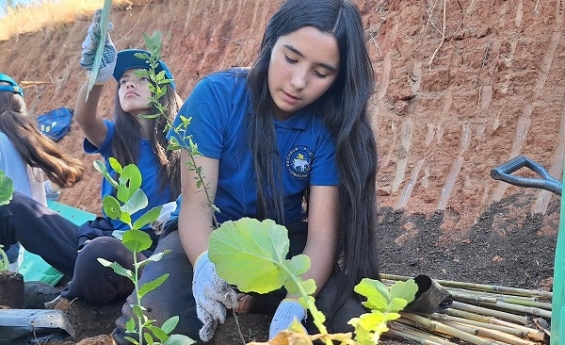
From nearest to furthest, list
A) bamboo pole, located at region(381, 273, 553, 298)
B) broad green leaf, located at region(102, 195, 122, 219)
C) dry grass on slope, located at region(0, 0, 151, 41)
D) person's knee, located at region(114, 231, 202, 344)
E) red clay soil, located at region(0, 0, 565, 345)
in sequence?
broad green leaf, located at region(102, 195, 122, 219) → person's knee, located at region(114, 231, 202, 344) → bamboo pole, located at region(381, 273, 553, 298) → red clay soil, located at region(0, 0, 565, 345) → dry grass on slope, located at region(0, 0, 151, 41)

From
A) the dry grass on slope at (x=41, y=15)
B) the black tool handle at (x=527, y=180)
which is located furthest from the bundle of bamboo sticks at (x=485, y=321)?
the dry grass on slope at (x=41, y=15)

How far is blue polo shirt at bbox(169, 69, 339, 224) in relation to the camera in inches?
64.4

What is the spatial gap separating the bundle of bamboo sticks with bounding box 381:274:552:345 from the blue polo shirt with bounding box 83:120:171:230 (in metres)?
0.89

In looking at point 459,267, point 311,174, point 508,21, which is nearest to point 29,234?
point 311,174

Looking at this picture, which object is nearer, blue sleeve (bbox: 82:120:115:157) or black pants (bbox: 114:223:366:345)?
black pants (bbox: 114:223:366:345)

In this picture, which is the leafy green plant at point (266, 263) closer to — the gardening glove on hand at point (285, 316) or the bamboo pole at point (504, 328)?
the gardening glove on hand at point (285, 316)

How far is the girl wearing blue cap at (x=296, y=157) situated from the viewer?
5.07 ft

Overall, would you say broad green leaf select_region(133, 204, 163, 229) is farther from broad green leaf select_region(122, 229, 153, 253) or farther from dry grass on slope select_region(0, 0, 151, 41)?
dry grass on slope select_region(0, 0, 151, 41)

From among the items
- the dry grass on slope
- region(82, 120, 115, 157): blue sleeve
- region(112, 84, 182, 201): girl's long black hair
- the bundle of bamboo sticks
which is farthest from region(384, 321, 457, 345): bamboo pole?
the dry grass on slope

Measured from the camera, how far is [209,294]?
1.35 m

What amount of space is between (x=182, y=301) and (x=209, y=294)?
0.21m

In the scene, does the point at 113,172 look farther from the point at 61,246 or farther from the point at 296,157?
the point at 296,157

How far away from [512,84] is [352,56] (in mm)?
1871

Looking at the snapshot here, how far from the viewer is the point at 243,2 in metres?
6.26
